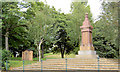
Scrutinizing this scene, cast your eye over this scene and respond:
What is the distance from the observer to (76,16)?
2881 cm

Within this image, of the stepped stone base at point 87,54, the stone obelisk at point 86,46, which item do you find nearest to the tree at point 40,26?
the stone obelisk at point 86,46

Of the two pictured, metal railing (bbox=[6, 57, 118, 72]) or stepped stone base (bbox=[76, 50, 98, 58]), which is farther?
stepped stone base (bbox=[76, 50, 98, 58])

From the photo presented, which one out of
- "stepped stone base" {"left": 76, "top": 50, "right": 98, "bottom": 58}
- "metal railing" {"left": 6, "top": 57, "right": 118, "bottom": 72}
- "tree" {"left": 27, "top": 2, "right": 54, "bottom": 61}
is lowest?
"metal railing" {"left": 6, "top": 57, "right": 118, "bottom": 72}

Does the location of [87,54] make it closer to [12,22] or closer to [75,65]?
[75,65]

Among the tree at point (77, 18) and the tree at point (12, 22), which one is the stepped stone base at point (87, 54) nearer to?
the tree at point (77, 18)

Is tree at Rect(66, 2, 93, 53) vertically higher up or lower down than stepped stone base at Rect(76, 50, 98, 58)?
higher up

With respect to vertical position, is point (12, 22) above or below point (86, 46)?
above

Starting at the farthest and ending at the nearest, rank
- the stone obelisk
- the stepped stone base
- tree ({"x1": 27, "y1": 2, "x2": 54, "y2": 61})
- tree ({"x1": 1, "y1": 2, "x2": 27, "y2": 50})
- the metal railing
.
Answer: tree ({"x1": 27, "y1": 2, "x2": 54, "y2": 61})
tree ({"x1": 1, "y1": 2, "x2": 27, "y2": 50})
the stone obelisk
the stepped stone base
the metal railing

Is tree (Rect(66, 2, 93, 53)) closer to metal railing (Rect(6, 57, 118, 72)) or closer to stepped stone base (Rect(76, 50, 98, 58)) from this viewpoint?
stepped stone base (Rect(76, 50, 98, 58))

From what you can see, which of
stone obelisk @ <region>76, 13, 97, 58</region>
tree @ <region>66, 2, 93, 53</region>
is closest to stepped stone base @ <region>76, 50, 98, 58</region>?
stone obelisk @ <region>76, 13, 97, 58</region>

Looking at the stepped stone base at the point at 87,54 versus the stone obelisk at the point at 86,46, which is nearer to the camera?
the stepped stone base at the point at 87,54

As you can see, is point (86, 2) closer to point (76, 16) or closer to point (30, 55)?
point (76, 16)

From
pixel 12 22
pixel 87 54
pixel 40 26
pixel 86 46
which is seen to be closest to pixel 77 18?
pixel 40 26

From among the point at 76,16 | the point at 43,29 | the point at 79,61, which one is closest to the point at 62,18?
the point at 76,16
